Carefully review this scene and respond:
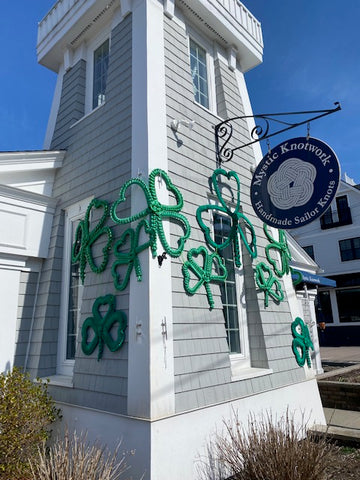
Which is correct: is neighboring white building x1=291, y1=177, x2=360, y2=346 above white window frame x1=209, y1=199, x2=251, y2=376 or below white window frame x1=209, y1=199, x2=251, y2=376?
above

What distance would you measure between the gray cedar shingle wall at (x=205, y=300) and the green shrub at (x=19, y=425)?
5.49ft

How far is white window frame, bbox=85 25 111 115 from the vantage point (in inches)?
254

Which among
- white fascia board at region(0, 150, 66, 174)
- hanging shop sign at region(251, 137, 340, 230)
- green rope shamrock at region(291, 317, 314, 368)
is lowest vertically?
green rope shamrock at region(291, 317, 314, 368)

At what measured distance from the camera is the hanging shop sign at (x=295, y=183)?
4625 millimetres

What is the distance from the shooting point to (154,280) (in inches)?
161

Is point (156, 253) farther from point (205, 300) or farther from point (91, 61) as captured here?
point (91, 61)

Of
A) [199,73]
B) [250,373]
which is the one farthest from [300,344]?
[199,73]

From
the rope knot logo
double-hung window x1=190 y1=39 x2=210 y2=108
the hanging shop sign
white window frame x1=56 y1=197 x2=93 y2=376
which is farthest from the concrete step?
double-hung window x1=190 y1=39 x2=210 y2=108

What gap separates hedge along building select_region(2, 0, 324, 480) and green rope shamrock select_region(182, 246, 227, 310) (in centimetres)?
3

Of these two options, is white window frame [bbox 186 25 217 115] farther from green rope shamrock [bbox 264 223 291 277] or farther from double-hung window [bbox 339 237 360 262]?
double-hung window [bbox 339 237 360 262]

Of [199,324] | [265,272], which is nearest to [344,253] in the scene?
[265,272]

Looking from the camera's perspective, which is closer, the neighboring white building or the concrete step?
the concrete step

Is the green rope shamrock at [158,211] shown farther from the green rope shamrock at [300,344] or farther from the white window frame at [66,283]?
the green rope shamrock at [300,344]

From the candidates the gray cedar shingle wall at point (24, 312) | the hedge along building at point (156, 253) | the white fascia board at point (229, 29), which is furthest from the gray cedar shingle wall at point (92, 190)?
the white fascia board at point (229, 29)
